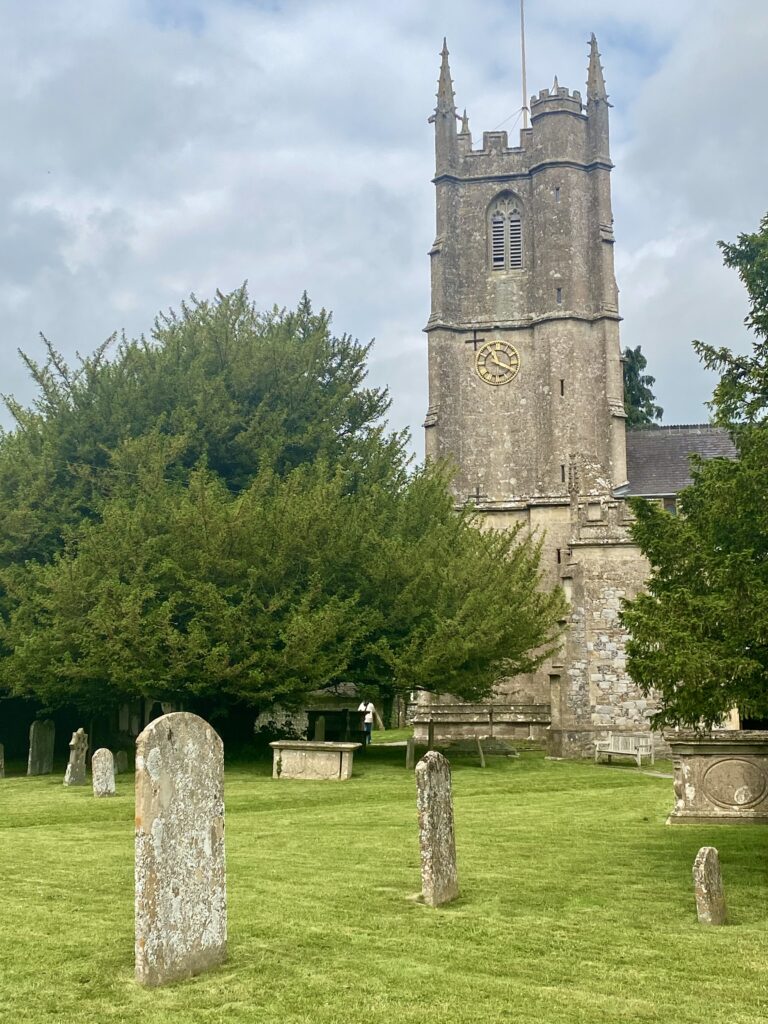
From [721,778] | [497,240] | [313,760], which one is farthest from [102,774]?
[497,240]

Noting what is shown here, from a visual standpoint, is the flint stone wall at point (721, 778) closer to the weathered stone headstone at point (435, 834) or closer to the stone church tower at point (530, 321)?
the weathered stone headstone at point (435, 834)

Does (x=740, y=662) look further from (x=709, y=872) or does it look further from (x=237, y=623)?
(x=237, y=623)

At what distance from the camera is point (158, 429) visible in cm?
2327

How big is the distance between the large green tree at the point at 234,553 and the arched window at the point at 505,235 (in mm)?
15577

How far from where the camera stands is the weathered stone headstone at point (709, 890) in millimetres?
7324

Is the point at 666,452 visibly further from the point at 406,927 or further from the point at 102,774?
the point at 406,927

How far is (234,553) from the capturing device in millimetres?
20125

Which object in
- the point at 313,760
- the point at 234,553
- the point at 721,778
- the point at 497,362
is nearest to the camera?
the point at 721,778

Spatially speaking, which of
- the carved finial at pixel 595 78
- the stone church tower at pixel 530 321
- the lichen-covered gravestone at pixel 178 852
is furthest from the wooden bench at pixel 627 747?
the carved finial at pixel 595 78

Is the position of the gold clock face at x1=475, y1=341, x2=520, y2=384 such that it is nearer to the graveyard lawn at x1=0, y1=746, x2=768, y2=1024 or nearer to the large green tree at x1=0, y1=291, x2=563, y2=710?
the large green tree at x1=0, y1=291, x2=563, y2=710

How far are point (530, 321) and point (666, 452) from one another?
7.25 meters

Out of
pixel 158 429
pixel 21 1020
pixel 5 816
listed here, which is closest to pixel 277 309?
pixel 158 429

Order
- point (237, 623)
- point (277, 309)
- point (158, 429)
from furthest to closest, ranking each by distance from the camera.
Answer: point (277, 309)
point (158, 429)
point (237, 623)

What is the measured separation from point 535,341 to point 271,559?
20.6 m
